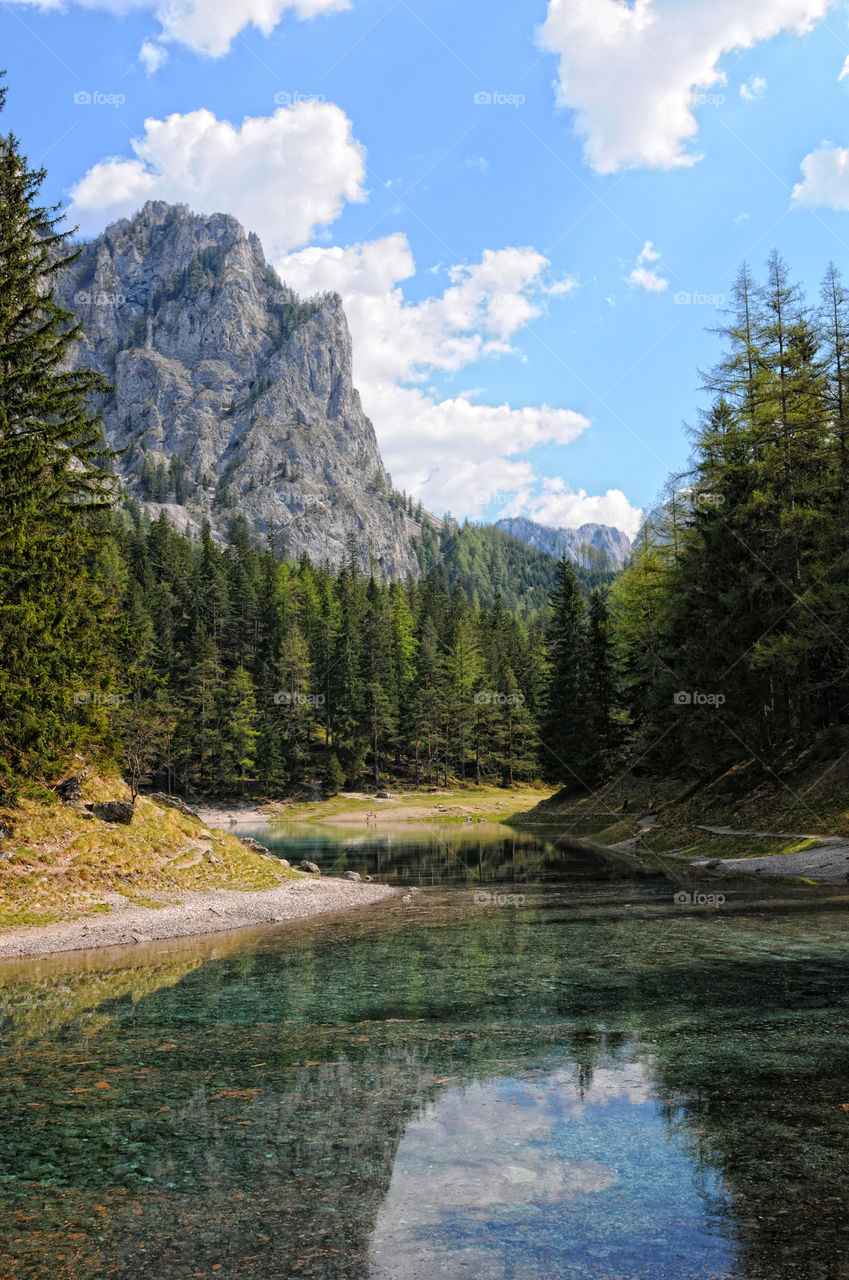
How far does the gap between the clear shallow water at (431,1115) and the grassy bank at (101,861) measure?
4309 millimetres

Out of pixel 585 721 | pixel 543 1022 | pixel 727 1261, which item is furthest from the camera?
pixel 585 721

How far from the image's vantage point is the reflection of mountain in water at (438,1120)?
646 cm

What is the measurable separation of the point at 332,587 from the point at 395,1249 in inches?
4847

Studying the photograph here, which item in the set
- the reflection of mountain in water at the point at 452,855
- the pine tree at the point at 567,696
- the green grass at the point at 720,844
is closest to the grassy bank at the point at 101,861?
the reflection of mountain in water at the point at 452,855

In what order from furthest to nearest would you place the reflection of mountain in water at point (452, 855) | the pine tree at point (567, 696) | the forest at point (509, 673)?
the pine tree at point (567, 696) < the reflection of mountain in water at point (452, 855) < the forest at point (509, 673)

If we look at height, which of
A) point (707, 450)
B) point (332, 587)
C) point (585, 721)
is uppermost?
point (332, 587)

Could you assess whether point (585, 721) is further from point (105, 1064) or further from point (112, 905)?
point (105, 1064)

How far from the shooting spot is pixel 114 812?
26141 millimetres

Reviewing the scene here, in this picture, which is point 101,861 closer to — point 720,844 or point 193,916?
point 193,916

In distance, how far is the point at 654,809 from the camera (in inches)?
1961

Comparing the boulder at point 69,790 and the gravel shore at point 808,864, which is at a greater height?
the boulder at point 69,790

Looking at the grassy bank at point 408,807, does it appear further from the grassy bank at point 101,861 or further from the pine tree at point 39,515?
the pine tree at point 39,515

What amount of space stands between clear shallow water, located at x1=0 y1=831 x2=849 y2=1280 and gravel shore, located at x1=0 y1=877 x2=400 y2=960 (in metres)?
1.90

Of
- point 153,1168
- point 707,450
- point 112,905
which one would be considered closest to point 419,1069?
point 153,1168
